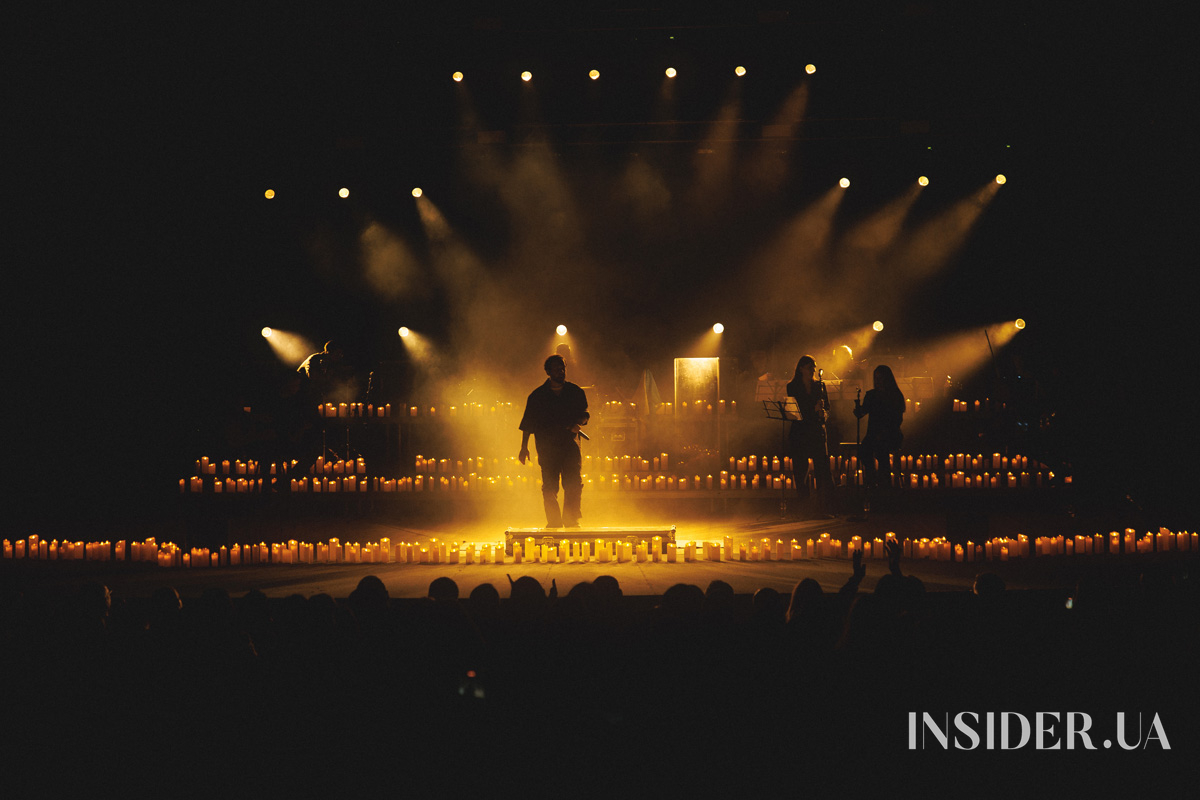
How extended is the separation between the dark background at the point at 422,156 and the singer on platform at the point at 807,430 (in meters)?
2.50

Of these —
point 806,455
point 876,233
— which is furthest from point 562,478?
point 876,233

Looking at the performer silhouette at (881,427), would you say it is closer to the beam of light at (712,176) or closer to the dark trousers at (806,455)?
the dark trousers at (806,455)

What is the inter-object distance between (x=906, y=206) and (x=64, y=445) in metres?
11.9

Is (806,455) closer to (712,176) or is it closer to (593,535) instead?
(593,535)

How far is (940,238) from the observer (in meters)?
12.4

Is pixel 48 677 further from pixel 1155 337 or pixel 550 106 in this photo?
pixel 1155 337

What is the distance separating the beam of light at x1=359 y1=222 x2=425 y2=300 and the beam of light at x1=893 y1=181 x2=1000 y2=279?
24.6 ft

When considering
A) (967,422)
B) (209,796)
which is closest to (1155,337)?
(967,422)

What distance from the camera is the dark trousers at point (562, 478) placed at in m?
7.53

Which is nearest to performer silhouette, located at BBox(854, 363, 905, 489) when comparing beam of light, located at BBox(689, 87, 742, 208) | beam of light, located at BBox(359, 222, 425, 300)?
beam of light, located at BBox(689, 87, 742, 208)

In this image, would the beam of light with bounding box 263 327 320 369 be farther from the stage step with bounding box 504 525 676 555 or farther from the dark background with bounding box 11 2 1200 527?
the stage step with bounding box 504 525 676 555

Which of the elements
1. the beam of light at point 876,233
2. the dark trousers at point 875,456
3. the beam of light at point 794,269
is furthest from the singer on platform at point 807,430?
the beam of light at point 876,233

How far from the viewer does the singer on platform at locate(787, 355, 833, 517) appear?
28.2 ft

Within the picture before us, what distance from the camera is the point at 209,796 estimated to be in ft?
6.55
